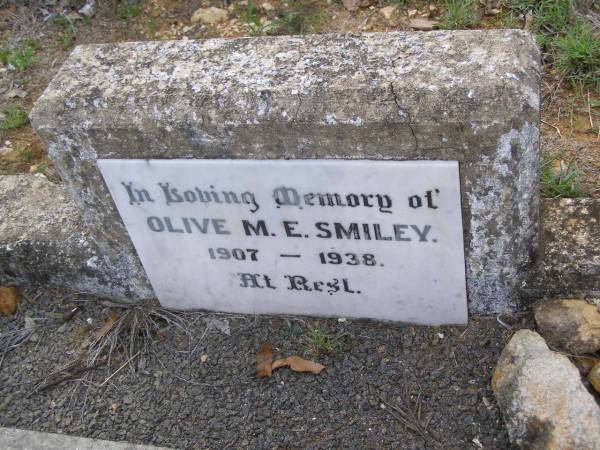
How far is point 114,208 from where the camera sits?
7.21 ft

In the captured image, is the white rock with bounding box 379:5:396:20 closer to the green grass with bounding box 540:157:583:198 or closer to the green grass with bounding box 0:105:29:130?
the green grass with bounding box 540:157:583:198

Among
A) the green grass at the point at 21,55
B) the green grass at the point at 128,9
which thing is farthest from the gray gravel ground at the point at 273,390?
the green grass at the point at 128,9

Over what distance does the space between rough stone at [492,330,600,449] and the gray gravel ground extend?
112 mm


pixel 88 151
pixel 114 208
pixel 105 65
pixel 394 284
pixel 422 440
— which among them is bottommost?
pixel 422 440

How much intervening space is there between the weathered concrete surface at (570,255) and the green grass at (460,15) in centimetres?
128

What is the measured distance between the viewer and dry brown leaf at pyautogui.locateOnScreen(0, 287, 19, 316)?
259 cm

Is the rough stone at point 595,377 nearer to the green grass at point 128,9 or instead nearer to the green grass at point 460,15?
the green grass at point 460,15

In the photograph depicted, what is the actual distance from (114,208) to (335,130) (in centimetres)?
80

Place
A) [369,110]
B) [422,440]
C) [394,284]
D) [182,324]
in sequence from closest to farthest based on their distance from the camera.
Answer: [369,110] → [422,440] → [394,284] → [182,324]

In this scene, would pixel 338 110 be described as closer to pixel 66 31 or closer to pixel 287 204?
pixel 287 204

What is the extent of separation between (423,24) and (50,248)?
1894 mm

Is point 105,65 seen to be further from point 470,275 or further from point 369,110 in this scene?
point 470,275

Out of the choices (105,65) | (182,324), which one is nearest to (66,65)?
(105,65)

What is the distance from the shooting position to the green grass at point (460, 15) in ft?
10.2
